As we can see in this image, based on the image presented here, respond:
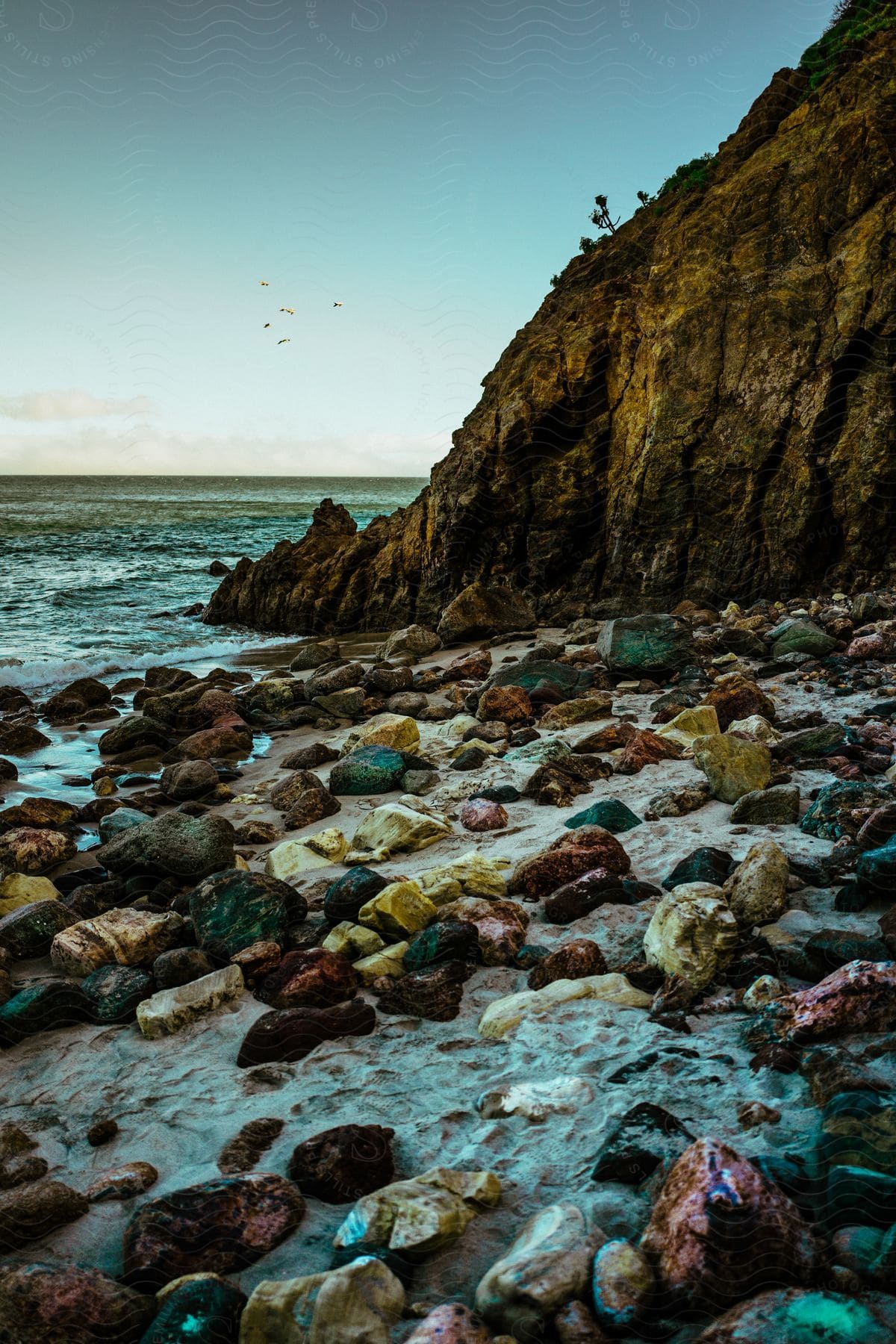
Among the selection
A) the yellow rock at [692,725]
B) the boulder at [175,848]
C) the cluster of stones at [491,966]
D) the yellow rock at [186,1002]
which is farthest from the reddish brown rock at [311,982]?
the yellow rock at [692,725]

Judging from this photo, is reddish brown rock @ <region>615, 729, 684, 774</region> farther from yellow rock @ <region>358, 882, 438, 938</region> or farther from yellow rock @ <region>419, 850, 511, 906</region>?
yellow rock @ <region>358, 882, 438, 938</region>

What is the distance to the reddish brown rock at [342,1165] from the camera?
189 cm

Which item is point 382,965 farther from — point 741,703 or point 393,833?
point 741,703

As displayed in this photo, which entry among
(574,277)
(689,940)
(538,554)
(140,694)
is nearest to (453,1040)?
(689,940)

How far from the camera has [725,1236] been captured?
4.81 ft

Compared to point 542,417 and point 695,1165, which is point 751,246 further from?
point 695,1165

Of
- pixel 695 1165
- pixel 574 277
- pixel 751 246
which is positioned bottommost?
pixel 695 1165

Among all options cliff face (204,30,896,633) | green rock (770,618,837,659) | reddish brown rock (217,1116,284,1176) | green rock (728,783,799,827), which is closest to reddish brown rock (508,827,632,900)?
green rock (728,783,799,827)

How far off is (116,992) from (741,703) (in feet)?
13.2

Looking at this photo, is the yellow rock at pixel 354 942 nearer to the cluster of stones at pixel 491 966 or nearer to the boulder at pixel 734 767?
the cluster of stones at pixel 491 966

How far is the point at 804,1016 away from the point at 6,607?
15.7m

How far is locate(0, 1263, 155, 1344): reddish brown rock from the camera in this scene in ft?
5.09

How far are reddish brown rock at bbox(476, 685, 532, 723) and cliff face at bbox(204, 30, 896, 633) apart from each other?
4104 mm

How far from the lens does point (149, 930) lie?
3.25m
